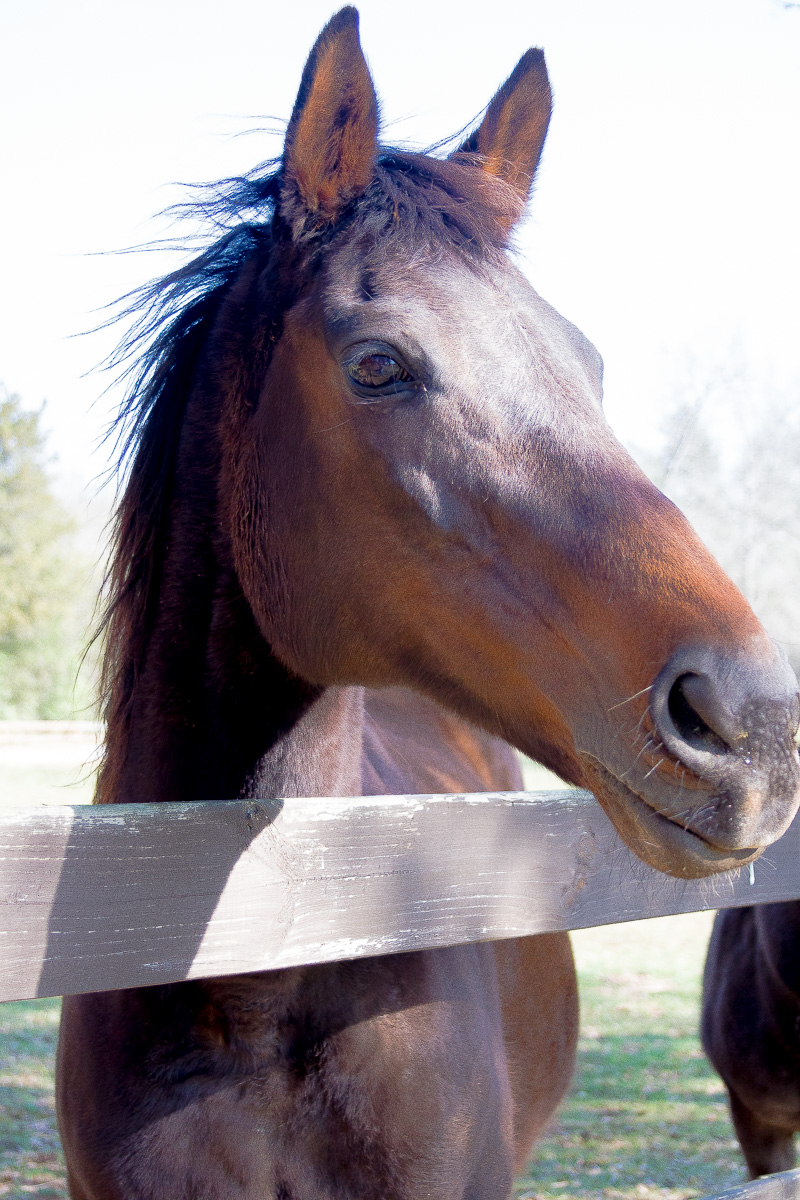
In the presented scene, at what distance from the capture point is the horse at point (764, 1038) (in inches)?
163

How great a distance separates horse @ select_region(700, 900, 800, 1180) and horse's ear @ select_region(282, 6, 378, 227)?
369cm

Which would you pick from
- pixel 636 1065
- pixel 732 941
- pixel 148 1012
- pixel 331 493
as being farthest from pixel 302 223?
pixel 636 1065

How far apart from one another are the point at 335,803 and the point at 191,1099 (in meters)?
0.74

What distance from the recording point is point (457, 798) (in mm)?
1850

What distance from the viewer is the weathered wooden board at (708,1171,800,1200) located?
6.98 feet

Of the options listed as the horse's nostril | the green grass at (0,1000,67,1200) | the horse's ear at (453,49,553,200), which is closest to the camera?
the horse's nostril

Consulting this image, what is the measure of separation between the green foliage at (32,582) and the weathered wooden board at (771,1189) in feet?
84.3

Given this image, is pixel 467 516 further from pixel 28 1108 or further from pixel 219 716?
pixel 28 1108

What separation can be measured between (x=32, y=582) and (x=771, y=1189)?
2861cm

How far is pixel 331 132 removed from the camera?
2006 mm

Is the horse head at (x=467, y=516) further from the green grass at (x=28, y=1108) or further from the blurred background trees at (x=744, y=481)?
the blurred background trees at (x=744, y=481)

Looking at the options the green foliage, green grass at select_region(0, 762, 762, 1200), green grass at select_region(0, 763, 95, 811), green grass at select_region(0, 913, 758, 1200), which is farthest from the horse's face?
the green foliage

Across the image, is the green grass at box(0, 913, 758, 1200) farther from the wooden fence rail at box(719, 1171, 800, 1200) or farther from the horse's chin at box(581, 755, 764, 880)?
the horse's chin at box(581, 755, 764, 880)

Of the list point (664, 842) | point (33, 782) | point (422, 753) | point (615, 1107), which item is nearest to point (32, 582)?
point (33, 782)
